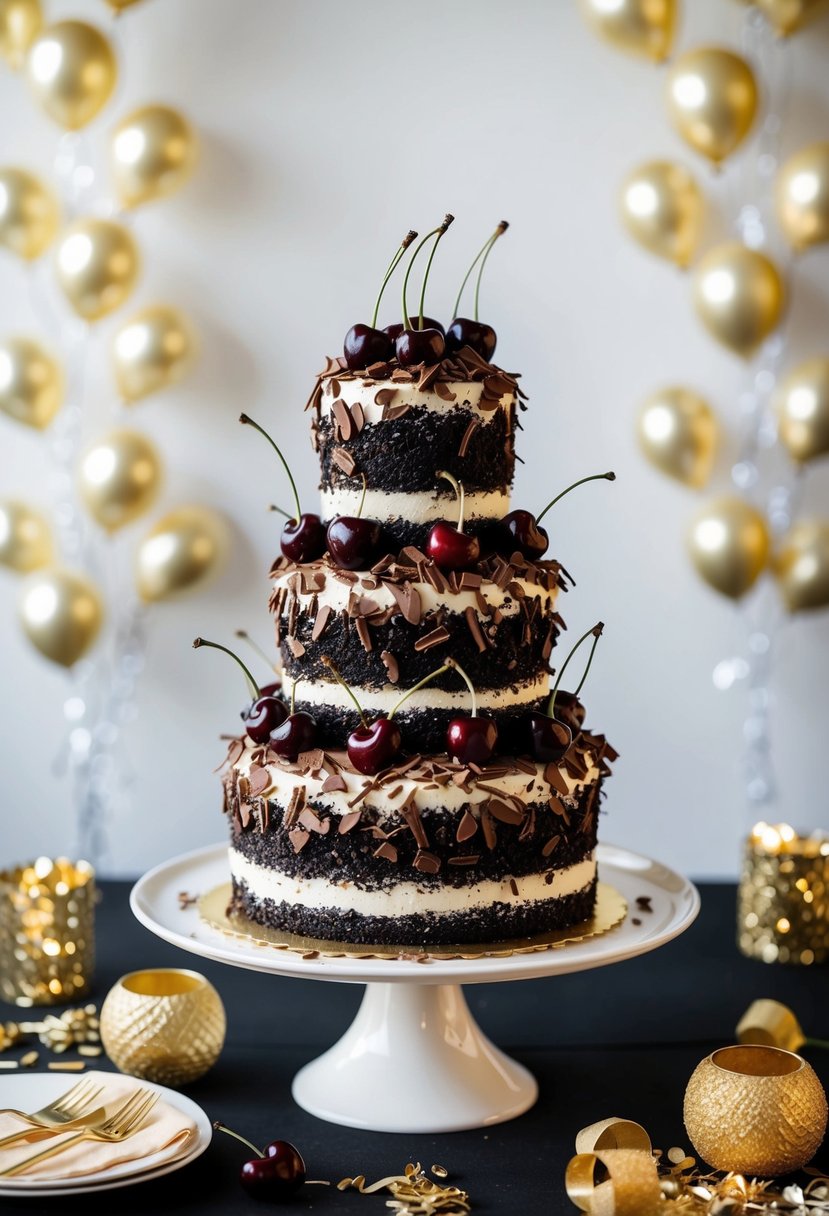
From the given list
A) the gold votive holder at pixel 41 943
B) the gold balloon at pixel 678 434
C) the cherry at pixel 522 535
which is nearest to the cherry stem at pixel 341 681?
the cherry at pixel 522 535

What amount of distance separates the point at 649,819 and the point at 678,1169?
1574mm

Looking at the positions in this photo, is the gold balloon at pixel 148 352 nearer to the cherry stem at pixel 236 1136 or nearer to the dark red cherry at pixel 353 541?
the dark red cherry at pixel 353 541

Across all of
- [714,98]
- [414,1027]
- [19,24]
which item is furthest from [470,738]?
[19,24]

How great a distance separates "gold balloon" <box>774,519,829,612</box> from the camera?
2.65 m

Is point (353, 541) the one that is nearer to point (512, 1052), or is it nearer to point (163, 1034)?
point (163, 1034)

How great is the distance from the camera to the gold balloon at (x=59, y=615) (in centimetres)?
262

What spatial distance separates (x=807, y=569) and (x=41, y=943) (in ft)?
4.98

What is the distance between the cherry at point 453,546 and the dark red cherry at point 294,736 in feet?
0.74

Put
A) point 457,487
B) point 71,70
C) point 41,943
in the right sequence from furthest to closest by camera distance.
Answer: point 71,70 < point 41,943 < point 457,487

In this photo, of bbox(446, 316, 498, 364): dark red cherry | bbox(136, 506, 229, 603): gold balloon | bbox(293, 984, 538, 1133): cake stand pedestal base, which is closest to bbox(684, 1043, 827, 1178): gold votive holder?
bbox(293, 984, 538, 1133): cake stand pedestal base

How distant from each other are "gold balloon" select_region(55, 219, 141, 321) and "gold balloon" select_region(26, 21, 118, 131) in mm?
187

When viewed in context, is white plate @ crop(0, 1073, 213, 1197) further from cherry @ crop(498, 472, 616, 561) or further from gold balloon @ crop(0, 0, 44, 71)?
gold balloon @ crop(0, 0, 44, 71)

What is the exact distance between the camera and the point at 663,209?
2.60 meters

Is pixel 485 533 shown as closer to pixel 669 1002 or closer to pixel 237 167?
pixel 669 1002
